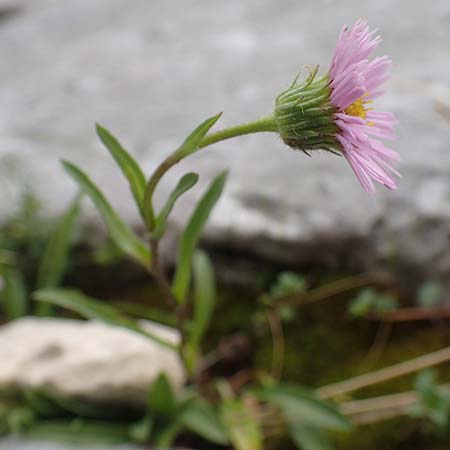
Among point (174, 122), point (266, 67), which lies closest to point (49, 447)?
point (174, 122)

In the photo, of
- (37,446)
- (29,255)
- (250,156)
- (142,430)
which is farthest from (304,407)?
(29,255)

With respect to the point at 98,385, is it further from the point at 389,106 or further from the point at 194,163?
the point at 389,106

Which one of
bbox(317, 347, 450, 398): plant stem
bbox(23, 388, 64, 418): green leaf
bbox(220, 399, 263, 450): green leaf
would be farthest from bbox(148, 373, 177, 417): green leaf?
bbox(317, 347, 450, 398): plant stem

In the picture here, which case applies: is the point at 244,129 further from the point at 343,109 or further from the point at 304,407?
the point at 304,407

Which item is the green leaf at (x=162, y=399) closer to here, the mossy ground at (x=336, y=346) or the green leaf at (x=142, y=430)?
the green leaf at (x=142, y=430)

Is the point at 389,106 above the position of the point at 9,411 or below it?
above

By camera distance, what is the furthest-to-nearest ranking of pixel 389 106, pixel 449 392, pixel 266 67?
1. pixel 266 67
2. pixel 389 106
3. pixel 449 392

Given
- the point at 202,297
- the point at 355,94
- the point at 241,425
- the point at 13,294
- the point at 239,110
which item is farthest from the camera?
the point at 239,110
